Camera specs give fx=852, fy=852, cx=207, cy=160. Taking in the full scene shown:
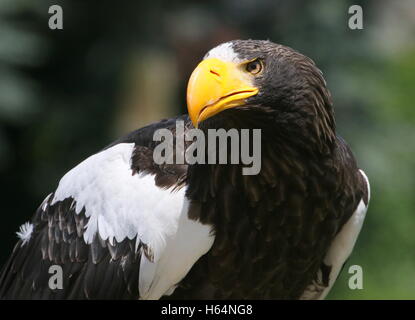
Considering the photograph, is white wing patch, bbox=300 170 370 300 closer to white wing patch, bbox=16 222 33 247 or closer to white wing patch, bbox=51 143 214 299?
white wing patch, bbox=51 143 214 299

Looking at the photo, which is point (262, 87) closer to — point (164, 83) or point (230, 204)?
Answer: point (230, 204)

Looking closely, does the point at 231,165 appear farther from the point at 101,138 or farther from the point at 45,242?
the point at 101,138

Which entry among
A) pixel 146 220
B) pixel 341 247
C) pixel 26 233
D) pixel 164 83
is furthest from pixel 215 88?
pixel 164 83

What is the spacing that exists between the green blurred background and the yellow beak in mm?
4094

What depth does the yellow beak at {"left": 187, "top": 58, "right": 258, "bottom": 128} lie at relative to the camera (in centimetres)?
372

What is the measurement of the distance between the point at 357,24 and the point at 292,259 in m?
4.01

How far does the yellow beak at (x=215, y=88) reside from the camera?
372 cm

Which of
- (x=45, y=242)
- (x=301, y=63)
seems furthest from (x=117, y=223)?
(x=301, y=63)

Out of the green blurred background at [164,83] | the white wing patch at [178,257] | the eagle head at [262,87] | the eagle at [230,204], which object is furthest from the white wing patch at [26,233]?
the green blurred background at [164,83]

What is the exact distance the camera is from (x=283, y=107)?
3898mm

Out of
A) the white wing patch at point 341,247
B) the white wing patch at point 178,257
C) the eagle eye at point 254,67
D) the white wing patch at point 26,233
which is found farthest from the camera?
the white wing patch at point 26,233

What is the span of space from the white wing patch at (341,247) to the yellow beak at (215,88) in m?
0.95

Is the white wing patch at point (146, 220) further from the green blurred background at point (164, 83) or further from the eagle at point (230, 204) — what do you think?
the green blurred background at point (164, 83)

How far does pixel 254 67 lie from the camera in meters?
3.91
